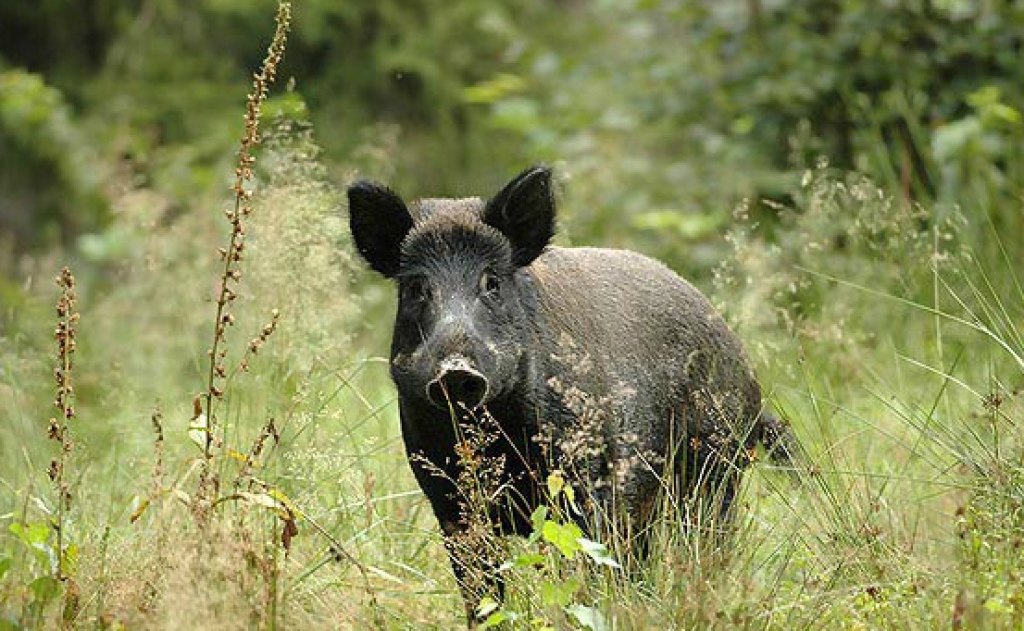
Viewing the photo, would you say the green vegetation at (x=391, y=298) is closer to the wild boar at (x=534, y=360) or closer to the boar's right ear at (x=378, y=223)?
the wild boar at (x=534, y=360)

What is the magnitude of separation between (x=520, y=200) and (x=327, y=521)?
1.15 metres

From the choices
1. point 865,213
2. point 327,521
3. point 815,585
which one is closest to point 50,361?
point 327,521

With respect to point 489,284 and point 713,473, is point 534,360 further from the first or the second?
point 713,473

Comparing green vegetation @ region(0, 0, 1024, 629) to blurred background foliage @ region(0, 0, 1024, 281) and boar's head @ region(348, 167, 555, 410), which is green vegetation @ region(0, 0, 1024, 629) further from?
boar's head @ region(348, 167, 555, 410)

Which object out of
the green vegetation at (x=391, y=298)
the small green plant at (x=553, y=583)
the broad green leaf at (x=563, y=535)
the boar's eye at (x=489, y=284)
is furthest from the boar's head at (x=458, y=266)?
the broad green leaf at (x=563, y=535)

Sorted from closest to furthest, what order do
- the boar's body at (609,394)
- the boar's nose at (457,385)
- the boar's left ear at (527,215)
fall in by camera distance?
the boar's nose at (457,385) < the boar's body at (609,394) < the boar's left ear at (527,215)

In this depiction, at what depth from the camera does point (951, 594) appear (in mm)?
4121

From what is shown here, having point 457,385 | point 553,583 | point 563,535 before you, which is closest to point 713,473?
point 457,385

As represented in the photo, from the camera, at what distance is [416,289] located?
17.0 ft

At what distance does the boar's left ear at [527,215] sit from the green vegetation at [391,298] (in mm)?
778

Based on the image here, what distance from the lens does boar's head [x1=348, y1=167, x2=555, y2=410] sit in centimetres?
489

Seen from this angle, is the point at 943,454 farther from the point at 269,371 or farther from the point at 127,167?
the point at 127,167

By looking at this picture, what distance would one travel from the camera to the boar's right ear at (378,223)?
5250mm

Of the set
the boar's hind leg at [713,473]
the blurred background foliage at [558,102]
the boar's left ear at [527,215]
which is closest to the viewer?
the boar's hind leg at [713,473]
